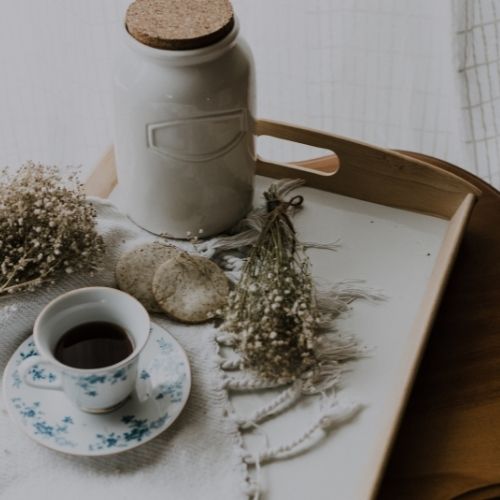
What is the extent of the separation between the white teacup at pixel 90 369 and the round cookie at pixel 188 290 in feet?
0.34

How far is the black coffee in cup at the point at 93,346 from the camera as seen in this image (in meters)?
0.94

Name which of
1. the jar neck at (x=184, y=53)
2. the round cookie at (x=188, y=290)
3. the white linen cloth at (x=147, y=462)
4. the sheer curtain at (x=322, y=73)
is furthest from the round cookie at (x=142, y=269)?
the sheer curtain at (x=322, y=73)

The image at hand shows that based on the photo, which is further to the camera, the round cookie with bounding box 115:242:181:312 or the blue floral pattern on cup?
the round cookie with bounding box 115:242:181:312

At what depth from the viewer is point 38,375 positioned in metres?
0.98

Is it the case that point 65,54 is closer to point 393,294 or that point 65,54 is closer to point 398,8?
point 398,8

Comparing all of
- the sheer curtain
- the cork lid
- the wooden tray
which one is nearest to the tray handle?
the wooden tray

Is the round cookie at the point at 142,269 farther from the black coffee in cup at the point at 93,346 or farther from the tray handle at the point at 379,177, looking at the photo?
the tray handle at the point at 379,177

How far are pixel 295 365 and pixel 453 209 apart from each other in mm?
374

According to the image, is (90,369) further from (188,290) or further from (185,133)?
(185,133)

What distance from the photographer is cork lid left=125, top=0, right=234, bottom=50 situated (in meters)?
1.02

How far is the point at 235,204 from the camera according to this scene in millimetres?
1175

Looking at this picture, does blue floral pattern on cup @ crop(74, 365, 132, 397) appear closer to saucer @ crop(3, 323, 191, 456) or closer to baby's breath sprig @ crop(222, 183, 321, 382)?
saucer @ crop(3, 323, 191, 456)

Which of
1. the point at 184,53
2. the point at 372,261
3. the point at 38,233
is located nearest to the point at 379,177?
the point at 372,261

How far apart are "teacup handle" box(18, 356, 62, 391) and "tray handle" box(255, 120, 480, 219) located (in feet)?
1.57
